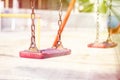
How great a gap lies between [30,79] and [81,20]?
11603 millimetres

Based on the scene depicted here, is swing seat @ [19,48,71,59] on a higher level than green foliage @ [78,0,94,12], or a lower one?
lower

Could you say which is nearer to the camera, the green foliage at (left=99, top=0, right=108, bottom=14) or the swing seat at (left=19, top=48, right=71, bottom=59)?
the swing seat at (left=19, top=48, right=71, bottom=59)

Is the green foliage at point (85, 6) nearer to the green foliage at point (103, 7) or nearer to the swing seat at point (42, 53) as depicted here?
the green foliage at point (103, 7)

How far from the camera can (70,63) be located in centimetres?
515

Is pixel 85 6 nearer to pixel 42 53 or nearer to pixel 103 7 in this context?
pixel 103 7

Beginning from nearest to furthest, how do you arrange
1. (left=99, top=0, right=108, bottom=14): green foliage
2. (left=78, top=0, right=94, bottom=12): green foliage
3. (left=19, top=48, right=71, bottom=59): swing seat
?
(left=19, top=48, right=71, bottom=59): swing seat, (left=99, top=0, right=108, bottom=14): green foliage, (left=78, top=0, right=94, bottom=12): green foliage

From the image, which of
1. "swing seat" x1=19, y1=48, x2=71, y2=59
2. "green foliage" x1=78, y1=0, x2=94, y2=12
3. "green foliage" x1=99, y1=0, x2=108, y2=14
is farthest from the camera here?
"green foliage" x1=78, y1=0, x2=94, y2=12

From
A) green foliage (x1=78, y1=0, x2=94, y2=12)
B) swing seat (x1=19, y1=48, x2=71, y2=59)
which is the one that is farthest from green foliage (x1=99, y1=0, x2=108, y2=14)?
swing seat (x1=19, y1=48, x2=71, y2=59)

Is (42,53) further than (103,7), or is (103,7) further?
(103,7)

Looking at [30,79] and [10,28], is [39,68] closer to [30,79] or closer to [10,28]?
[30,79]

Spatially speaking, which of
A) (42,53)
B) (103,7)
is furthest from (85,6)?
(42,53)

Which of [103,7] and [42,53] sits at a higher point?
[103,7]

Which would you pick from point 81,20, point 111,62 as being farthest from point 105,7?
point 111,62

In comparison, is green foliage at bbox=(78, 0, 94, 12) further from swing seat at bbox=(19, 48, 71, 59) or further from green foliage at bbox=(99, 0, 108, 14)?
swing seat at bbox=(19, 48, 71, 59)
